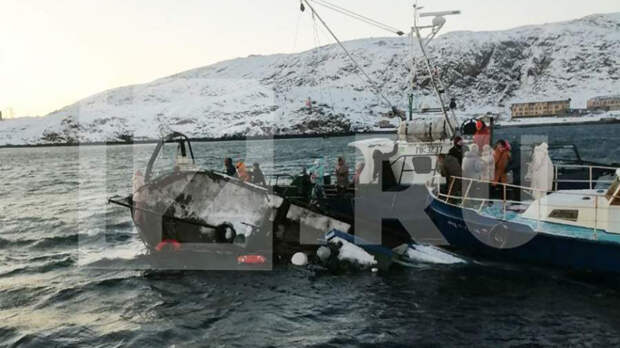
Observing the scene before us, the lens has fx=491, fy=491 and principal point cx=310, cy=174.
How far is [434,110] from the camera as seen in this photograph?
2089 centimetres

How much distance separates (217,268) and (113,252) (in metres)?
6.39

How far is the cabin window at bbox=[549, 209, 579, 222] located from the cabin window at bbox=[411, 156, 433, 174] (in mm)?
5893

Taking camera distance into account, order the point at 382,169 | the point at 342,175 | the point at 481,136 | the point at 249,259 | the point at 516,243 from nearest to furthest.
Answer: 1. the point at 516,243
2. the point at 249,259
3. the point at 481,136
4. the point at 382,169
5. the point at 342,175

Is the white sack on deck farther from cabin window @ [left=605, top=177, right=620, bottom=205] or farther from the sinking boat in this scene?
the sinking boat

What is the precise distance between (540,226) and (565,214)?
0.73 metres

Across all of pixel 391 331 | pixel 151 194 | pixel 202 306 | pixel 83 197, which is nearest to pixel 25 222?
pixel 83 197

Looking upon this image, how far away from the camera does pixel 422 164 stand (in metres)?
19.0

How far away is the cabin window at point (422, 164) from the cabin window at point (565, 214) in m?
5.89

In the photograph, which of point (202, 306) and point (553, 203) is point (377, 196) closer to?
point (553, 203)

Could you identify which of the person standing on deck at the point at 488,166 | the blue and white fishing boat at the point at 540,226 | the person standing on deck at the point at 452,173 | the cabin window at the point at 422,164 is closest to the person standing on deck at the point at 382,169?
the cabin window at the point at 422,164

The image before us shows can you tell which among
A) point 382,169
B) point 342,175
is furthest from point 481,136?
point 342,175

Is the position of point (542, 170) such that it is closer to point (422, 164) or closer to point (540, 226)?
point (540, 226)

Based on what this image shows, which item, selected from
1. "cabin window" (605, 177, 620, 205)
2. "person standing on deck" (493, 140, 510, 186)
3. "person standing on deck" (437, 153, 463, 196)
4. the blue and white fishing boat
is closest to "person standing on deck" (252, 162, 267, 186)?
the blue and white fishing boat

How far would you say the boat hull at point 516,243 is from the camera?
40.5ft
